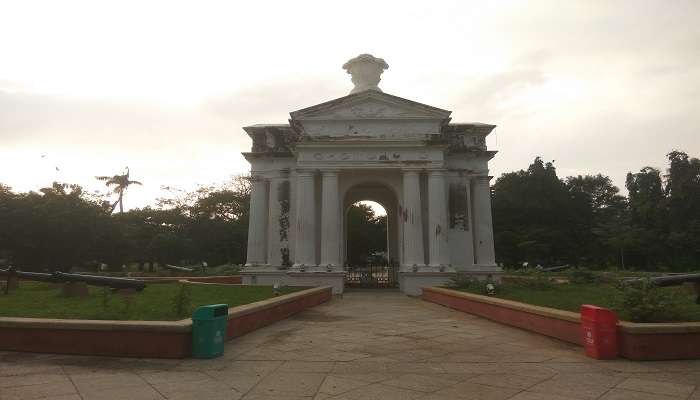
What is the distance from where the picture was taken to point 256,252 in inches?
977

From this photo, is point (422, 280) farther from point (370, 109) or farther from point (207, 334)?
point (207, 334)

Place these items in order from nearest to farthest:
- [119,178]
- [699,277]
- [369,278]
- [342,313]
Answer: [699,277] → [342,313] → [369,278] → [119,178]

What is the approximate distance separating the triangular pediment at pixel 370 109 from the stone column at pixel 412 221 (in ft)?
9.70

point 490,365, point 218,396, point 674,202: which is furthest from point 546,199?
point 218,396

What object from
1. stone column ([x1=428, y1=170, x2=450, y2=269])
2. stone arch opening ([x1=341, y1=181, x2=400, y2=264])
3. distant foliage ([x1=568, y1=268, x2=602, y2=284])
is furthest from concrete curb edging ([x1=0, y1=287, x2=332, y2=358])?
stone arch opening ([x1=341, y1=181, x2=400, y2=264])

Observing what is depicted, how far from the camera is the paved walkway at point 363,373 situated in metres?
5.46

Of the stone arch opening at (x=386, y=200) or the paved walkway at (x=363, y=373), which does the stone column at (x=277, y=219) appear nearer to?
the stone arch opening at (x=386, y=200)

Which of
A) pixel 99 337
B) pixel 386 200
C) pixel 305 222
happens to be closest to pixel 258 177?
pixel 305 222

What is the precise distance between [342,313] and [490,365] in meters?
7.29

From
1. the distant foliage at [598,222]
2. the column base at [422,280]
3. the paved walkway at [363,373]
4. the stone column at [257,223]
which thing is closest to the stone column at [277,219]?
the stone column at [257,223]

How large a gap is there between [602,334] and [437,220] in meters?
14.9

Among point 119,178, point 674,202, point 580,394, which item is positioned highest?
point 119,178

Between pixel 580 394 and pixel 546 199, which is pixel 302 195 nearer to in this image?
pixel 580 394

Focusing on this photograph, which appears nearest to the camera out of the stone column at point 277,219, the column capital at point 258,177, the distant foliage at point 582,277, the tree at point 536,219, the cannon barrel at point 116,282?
the cannon barrel at point 116,282
